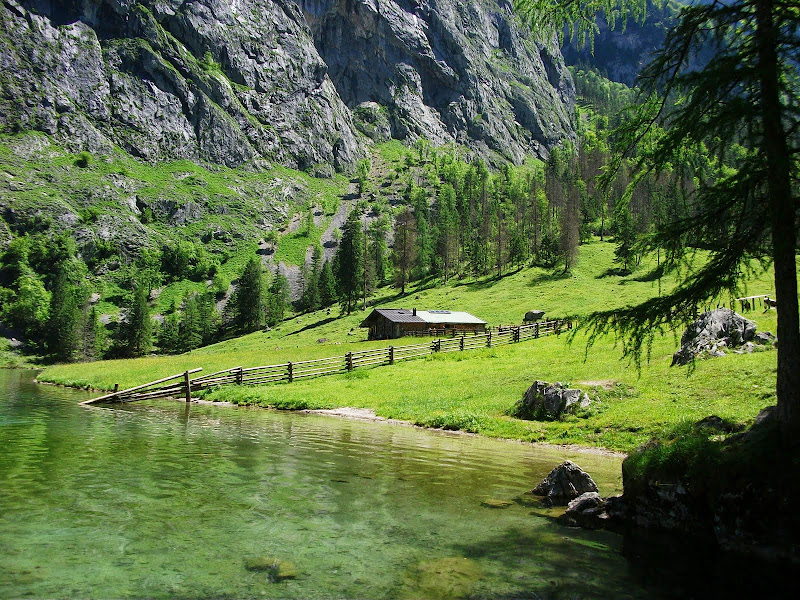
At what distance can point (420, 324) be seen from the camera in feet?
245

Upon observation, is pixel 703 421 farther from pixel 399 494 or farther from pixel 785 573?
pixel 399 494

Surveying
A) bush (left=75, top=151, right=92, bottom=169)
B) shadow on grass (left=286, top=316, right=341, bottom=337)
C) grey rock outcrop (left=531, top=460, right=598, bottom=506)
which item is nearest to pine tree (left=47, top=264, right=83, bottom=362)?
shadow on grass (left=286, top=316, right=341, bottom=337)

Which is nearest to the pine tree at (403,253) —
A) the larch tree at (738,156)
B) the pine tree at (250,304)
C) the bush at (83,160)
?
the pine tree at (250,304)

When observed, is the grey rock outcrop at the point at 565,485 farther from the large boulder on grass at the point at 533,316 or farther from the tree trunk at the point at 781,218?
the large boulder on grass at the point at 533,316

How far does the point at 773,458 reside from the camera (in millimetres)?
8117

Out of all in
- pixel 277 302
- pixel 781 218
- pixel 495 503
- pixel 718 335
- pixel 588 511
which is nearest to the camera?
pixel 781 218

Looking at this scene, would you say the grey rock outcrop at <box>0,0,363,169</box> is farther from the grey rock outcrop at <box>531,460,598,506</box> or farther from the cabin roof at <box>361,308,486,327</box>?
the grey rock outcrop at <box>531,460,598,506</box>

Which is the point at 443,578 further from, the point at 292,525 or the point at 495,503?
the point at 495,503

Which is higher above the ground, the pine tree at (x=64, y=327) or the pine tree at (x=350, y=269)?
the pine tree at (x=350, y=269)

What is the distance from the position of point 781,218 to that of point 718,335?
20287 millimetres

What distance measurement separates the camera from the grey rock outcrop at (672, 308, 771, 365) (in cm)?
2438

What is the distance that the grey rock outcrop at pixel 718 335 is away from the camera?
80.0ft

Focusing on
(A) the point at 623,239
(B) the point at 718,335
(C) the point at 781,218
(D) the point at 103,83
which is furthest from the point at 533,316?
(D) the point at 103,83

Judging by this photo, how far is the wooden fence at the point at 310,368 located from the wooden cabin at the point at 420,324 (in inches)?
789
